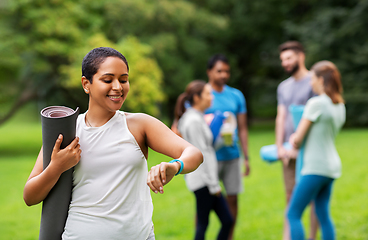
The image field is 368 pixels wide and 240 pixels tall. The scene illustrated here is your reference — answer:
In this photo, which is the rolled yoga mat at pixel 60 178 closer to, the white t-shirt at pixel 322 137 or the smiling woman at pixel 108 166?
the smiling woman at pixel 108 166

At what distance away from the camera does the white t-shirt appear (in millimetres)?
3668

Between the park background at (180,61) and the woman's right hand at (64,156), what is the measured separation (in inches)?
147

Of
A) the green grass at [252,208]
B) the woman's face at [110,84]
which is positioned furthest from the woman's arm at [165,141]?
the green grass at [252,208]

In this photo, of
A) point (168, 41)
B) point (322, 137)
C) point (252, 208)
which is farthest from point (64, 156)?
point (168, 41)

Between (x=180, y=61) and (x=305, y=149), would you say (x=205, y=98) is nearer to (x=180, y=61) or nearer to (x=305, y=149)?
(x=305, y=149)

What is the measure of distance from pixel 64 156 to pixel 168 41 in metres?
18.6

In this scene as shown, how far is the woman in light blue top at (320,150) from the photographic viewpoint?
144 inches

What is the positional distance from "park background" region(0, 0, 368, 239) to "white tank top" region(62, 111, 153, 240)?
11.7ft

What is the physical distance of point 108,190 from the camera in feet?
5.90

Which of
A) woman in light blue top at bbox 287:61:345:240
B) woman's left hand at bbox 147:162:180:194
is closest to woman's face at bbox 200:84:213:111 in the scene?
woman in light blue top at bbox 287:61:345:240

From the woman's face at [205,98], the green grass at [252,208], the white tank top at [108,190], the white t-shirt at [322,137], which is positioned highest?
the woman's face at [205,98]

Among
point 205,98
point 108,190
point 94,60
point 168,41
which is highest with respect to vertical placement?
point 168,41

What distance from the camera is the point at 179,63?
22.5 meters

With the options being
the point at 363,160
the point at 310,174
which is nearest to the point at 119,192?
the point at 310,174
